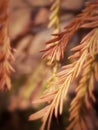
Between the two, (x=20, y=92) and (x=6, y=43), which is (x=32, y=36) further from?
(x=6, y=43)

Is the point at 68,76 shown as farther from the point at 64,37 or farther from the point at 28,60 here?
the point at 28,60

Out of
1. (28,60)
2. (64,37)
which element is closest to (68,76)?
(64,37)

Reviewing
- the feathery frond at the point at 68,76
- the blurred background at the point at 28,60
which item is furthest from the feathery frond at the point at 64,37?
the blurred background at the point at 28,60

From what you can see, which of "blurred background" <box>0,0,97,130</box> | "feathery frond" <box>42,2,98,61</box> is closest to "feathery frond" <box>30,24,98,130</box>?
"feathery frond" <box>42,2,98,61</box>

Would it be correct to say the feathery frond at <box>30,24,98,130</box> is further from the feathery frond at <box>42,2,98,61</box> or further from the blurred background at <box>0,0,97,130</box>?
the blurred background at <box>0,0,97,130</box>

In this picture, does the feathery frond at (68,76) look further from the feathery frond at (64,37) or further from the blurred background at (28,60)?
the blurred background at (28,60)

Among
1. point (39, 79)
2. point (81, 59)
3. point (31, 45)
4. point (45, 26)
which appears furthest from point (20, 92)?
point (81, 59)

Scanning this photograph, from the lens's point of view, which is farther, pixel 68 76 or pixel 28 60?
pixel 28 60

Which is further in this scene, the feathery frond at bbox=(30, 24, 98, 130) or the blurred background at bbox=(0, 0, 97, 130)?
the blurred background at bbox=(0, 0, 97, 130)
